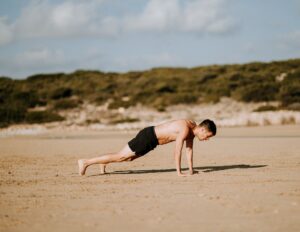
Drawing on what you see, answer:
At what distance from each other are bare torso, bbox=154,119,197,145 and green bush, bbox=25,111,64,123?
77.0 feet

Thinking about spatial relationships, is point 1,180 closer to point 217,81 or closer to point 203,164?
point 203,164

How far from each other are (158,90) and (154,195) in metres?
35.3

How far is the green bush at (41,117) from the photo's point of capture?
31116mm

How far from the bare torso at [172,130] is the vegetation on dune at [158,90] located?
20325mm

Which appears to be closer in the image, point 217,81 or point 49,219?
point 49,219

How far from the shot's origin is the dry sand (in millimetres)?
4457

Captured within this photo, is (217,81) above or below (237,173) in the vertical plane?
above

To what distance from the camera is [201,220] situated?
4527 mm

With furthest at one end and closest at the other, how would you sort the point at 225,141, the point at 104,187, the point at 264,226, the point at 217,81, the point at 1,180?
the point at 217,81, the point at 225,141, the point at 1,180, the point at 104,187, the point at 264,226

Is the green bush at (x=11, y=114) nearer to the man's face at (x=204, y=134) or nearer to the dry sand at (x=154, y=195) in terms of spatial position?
the dry sand at (x=154, y=195)

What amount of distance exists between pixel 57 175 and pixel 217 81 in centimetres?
3583

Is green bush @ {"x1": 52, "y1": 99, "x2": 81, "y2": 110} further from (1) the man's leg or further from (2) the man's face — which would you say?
(2) the man's face

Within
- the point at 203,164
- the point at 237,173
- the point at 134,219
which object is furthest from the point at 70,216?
the point at 203,164

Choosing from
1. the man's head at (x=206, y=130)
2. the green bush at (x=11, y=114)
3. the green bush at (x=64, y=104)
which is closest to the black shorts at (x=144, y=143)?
the man's head at (x=206, y=130)
